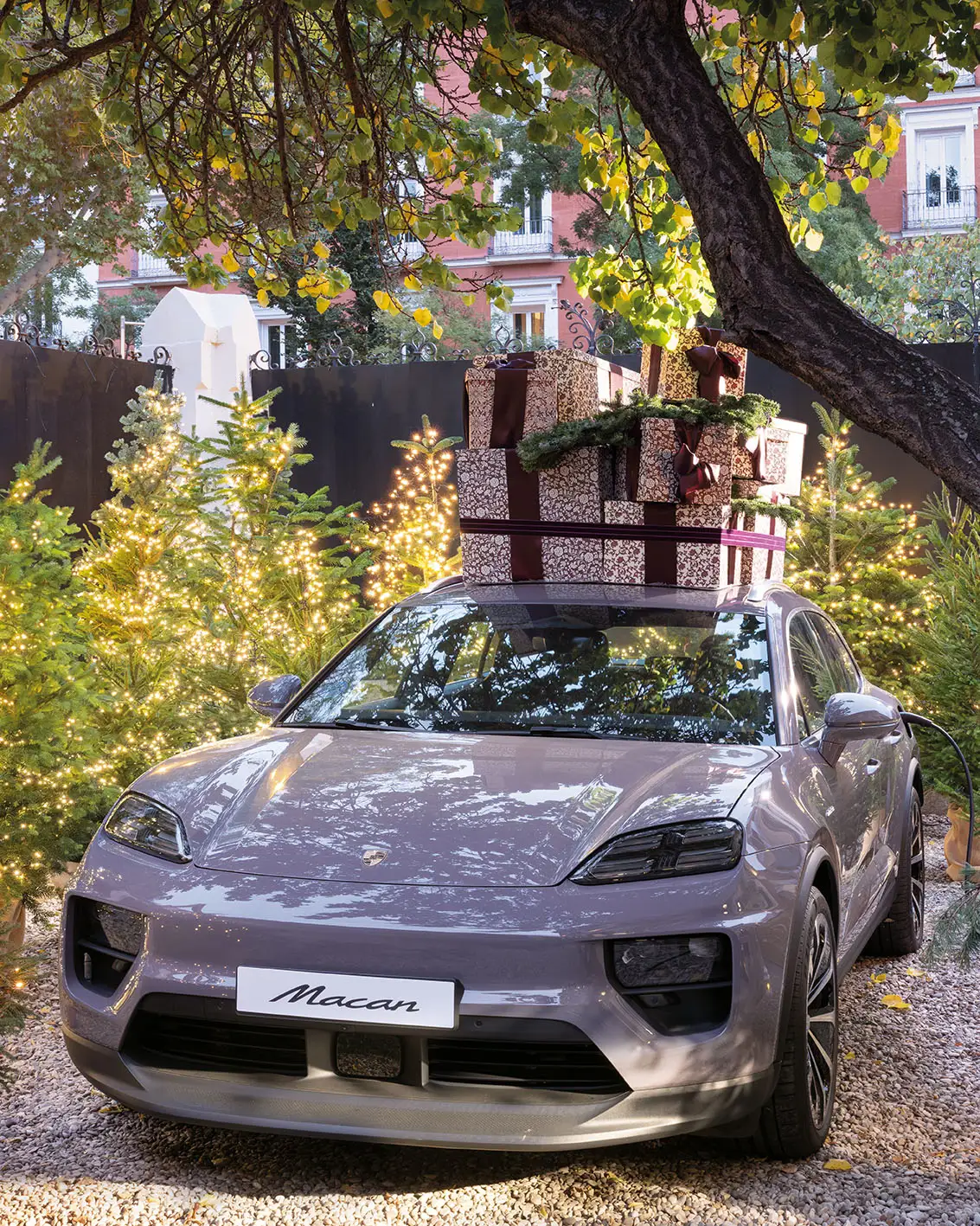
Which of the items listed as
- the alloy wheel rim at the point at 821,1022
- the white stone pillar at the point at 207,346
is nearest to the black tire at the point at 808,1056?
the alloy wheel rim at the point at 821,1022

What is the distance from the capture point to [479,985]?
292 cm

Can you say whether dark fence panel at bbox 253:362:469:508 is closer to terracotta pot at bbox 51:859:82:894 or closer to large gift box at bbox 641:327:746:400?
terracotta pot at bbox 51:859:82:894

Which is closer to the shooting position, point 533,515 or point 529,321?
point 533,515

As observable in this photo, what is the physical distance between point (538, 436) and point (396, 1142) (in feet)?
8.08

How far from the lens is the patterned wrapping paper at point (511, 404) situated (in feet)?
15.7

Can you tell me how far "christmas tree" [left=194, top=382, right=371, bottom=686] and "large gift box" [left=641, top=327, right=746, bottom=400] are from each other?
9.43ft

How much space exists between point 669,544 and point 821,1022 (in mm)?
1760

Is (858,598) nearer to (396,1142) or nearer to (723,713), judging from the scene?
(723,713)

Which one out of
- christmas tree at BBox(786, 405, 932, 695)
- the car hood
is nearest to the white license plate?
the car hood

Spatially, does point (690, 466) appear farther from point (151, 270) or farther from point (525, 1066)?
point (151, 270)

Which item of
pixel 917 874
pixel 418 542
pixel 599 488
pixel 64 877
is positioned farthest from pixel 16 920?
pixel 418 542

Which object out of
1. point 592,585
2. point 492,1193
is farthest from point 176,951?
point 592,585

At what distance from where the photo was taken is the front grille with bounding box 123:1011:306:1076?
306 centimetres

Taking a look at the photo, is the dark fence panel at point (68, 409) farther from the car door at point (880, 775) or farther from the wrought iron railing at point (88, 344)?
the car door at point (880, 775)
